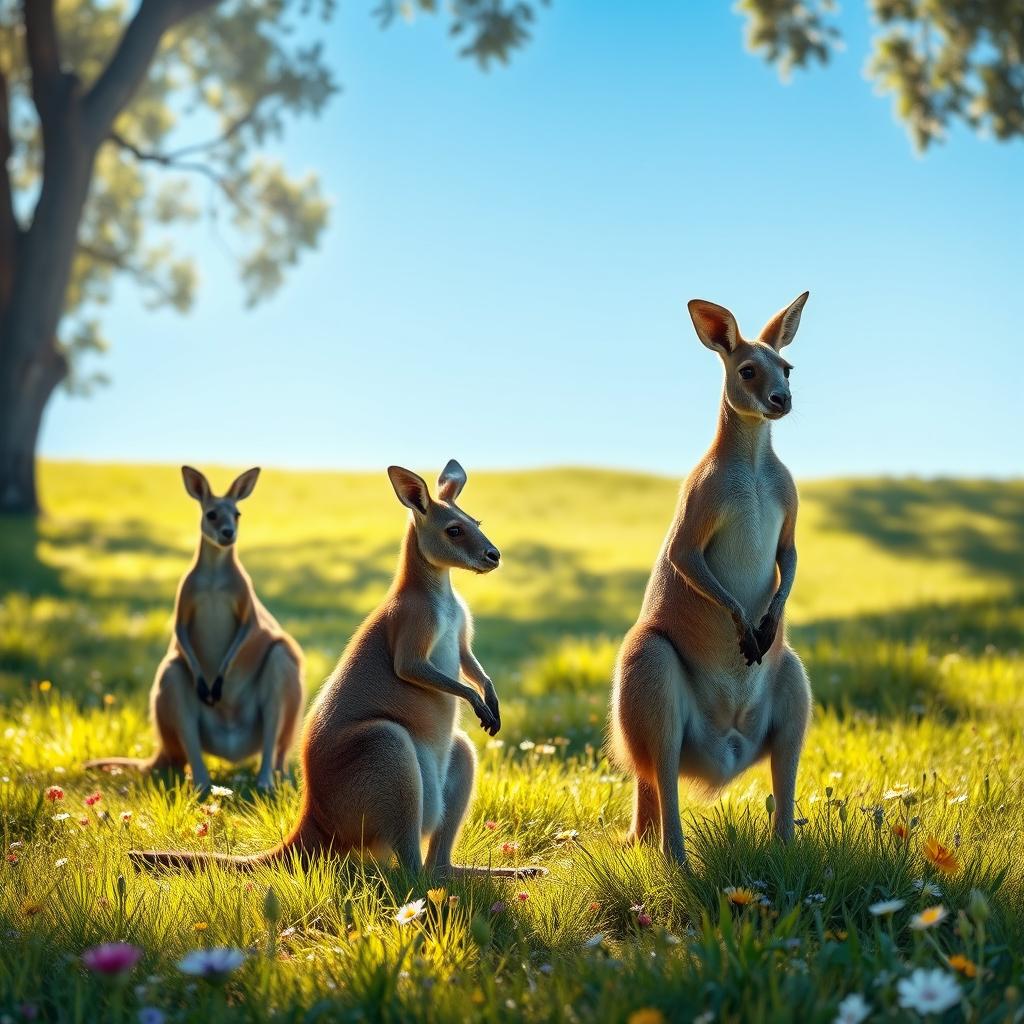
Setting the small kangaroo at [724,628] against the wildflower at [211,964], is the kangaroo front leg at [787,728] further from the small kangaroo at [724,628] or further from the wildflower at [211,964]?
the wildflower at [211,964]

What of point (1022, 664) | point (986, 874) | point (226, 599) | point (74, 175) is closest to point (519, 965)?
point (986, 874)

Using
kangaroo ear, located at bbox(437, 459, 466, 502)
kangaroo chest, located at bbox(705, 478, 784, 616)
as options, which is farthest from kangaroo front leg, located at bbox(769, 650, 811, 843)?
kangaroo ear, located at bbox(437, 459, 466, 502)

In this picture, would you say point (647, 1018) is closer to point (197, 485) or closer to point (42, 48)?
point (197, 485)

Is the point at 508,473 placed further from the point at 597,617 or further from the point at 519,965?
the point at 519,965

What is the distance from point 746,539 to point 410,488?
1280 millimetres

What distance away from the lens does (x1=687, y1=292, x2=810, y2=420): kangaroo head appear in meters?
4.16

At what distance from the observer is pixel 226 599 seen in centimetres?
646

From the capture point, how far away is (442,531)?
4.36m

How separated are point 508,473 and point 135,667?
1892 cm

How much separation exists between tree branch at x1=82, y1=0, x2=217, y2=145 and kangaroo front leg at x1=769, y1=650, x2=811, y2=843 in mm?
16709

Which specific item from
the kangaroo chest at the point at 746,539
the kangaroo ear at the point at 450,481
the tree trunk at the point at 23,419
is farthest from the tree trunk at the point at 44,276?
the kangaroo chest at the point at 746,539

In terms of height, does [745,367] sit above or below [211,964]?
above

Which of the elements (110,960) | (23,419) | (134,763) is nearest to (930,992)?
(110,960)

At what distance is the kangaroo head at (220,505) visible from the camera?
6309 millimetres
